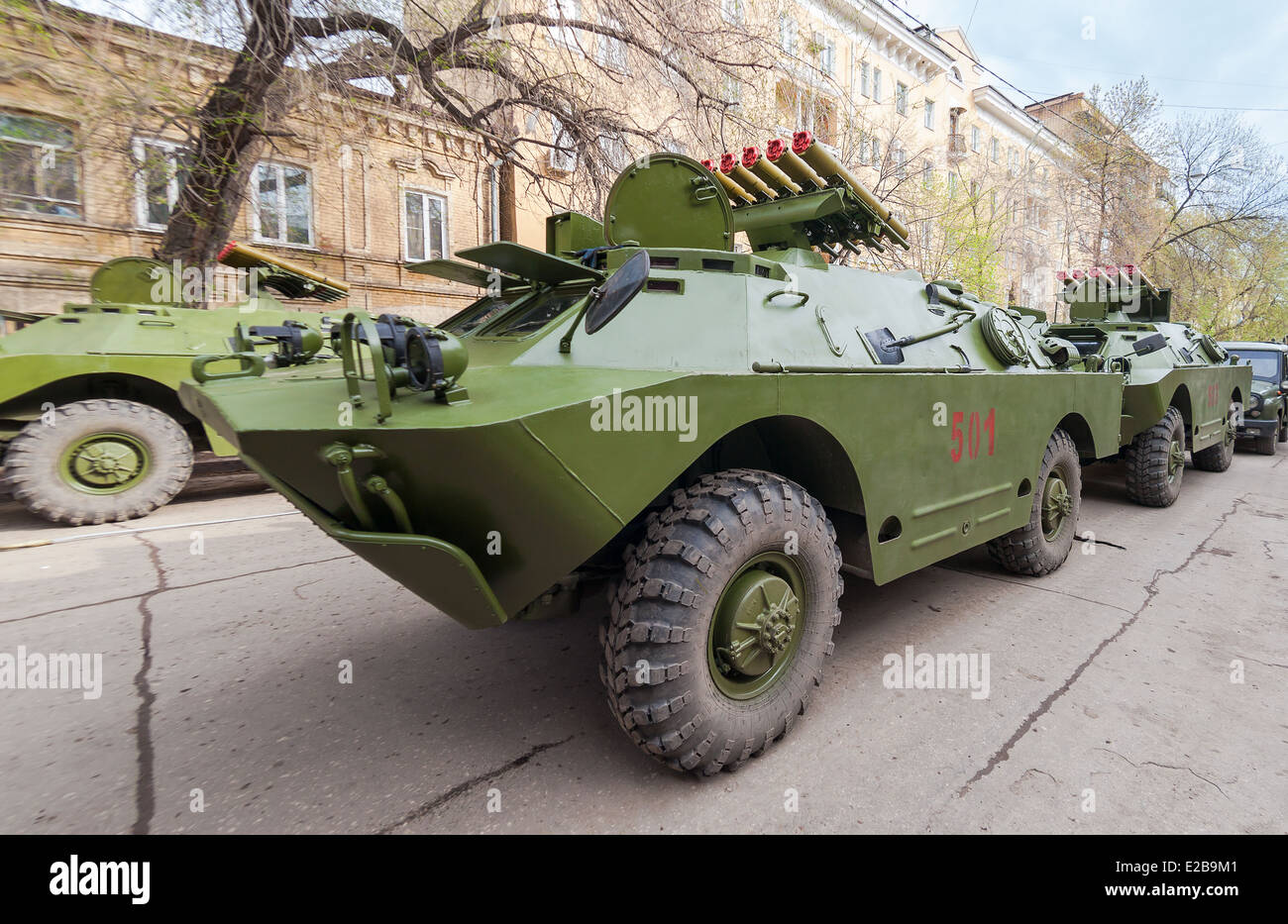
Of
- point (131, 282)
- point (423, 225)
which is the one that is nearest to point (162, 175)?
point (131, 282)

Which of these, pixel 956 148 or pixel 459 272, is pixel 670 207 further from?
pixel 956 148

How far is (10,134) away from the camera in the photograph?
716 centimetres

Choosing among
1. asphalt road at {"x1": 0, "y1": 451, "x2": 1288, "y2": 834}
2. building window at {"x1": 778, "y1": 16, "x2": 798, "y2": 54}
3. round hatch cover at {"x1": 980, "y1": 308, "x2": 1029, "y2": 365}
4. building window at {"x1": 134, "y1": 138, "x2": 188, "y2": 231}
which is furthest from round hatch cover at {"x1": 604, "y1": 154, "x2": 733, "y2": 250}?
building window at {"x1": 778, "y1": 16, "x2": 798, "y2": 54}

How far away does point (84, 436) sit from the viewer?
19.1ft

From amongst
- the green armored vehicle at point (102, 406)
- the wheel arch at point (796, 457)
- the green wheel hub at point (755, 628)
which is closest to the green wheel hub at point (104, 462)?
the green armored vehicle at point (102, 406)

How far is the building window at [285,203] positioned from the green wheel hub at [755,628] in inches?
405

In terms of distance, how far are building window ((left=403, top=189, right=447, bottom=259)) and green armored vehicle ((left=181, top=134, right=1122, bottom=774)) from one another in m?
10.1

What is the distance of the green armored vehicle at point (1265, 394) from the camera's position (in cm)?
1066

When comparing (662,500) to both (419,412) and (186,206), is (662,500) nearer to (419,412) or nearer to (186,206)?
(419,412)

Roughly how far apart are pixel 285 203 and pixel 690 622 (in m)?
11.6

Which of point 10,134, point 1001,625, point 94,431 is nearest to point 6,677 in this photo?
point 94,431

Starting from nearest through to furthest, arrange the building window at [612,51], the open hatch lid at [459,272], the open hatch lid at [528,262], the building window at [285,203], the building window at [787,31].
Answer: the open hatch lid at [528,262], the open hatch lid at [459,272], the building window at [612,51], the building window at [787,31], the building window at [285,203]

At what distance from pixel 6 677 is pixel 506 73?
773cm

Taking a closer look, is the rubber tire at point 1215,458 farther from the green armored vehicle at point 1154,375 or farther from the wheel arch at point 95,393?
the wheel arch at point 95,393
